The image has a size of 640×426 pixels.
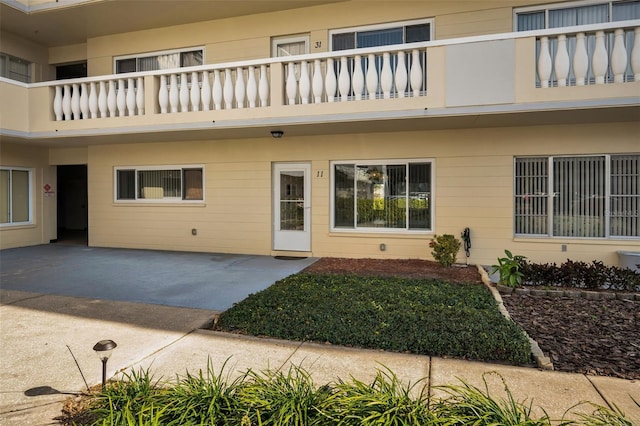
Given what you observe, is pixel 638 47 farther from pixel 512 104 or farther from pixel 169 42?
pixel 169 42

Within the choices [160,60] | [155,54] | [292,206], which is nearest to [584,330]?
[292,206]

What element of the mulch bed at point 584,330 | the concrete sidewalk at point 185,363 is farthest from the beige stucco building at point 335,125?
the concrete sidewalk at point 185,363

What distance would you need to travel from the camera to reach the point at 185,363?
376 cm

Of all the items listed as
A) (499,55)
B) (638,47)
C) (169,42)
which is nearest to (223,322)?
(499,55)

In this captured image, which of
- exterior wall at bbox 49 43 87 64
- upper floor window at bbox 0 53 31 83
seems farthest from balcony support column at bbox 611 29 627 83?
upper floor window at bbox 0 53 31 83

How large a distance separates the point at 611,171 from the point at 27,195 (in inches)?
604

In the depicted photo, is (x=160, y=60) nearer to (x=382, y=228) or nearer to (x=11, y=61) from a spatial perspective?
(x=11, y=61)

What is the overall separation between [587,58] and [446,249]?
4330 mm

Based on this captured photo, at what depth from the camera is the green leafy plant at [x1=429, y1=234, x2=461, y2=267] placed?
8422mm

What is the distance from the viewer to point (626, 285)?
247 inches

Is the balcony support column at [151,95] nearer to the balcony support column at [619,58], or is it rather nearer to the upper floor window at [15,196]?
the upper floor window at [15,196]

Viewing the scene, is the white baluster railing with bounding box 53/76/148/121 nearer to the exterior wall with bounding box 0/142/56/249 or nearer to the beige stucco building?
the beige stucco building

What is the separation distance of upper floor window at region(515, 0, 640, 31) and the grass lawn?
19.8 ft

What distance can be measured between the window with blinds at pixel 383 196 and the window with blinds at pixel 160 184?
3.97 metres
